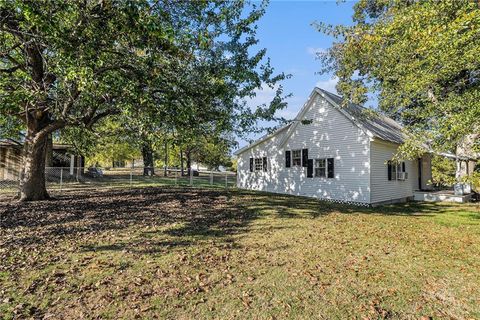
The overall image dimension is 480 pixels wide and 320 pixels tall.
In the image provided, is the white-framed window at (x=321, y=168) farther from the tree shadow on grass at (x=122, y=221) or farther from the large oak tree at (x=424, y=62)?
the tree shadow on grass at (x=122, y=221)

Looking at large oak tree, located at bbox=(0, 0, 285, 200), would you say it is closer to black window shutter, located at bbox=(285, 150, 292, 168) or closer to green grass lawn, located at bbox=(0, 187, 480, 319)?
green grass lawn, located at bbox=(0, 187, 480, 319)

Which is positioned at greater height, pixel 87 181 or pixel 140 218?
pixel 87 181

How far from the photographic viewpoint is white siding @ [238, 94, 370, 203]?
46.8 feet

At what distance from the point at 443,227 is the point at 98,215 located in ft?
37.4

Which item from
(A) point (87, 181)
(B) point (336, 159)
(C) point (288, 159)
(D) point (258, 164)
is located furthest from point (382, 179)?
(A) point (87, 181)

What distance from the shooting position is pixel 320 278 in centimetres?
487

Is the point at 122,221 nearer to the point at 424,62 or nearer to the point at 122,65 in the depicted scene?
the point at 122,65

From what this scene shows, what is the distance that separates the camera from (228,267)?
5.24m

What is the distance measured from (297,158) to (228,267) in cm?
1289

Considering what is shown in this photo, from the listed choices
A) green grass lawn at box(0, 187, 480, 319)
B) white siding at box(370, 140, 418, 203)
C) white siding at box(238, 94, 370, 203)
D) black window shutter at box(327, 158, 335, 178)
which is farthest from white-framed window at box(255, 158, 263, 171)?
green grass lawn at box(0, 187, 480, 319)

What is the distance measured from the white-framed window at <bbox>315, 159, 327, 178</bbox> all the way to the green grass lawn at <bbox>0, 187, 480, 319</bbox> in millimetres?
6335

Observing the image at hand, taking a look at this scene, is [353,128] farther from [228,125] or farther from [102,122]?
[102,122]

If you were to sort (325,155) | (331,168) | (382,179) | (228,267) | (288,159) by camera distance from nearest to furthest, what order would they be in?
(228,267), (382,179), (331,168), (325,155), (288,159)

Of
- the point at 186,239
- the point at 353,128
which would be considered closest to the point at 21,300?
the point at 186,239
